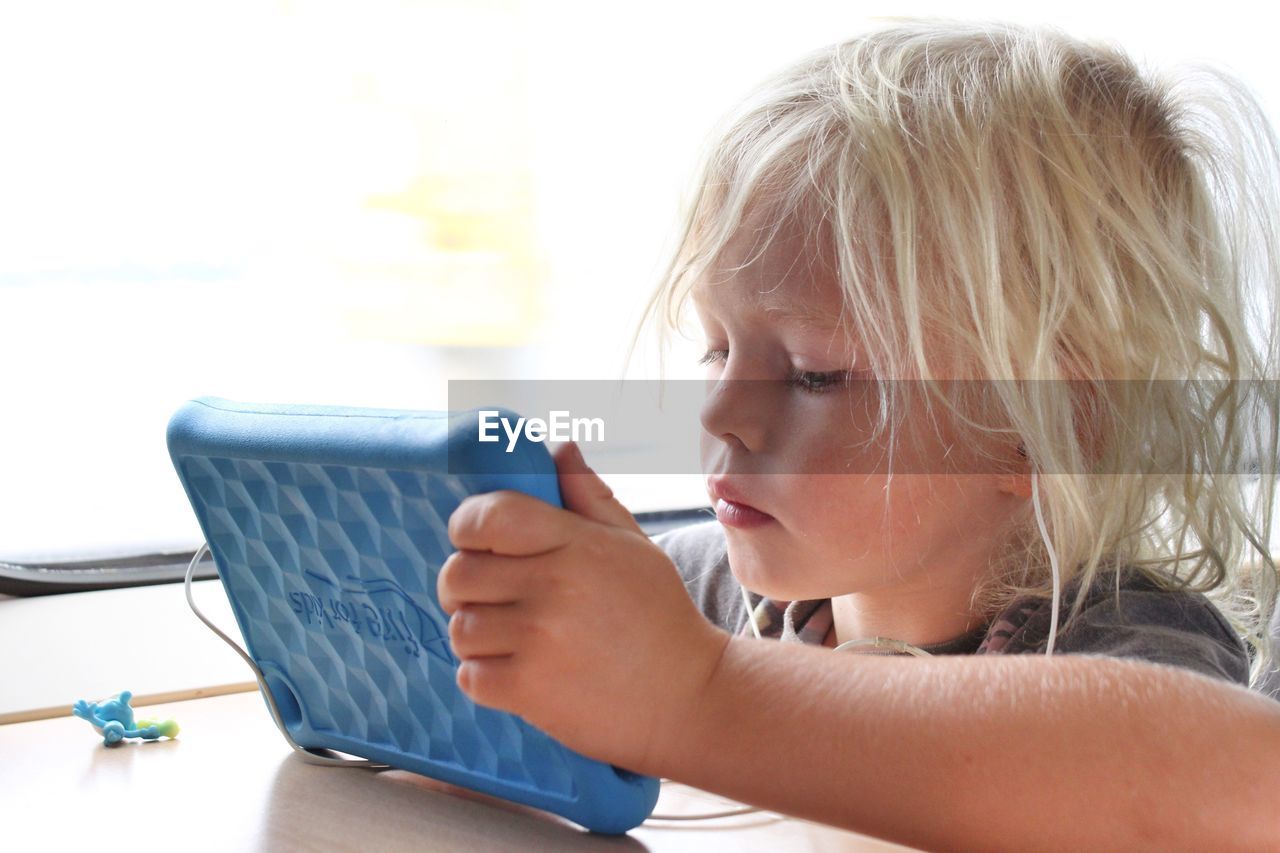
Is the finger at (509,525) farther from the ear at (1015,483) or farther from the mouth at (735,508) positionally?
the ear at (1015,483)

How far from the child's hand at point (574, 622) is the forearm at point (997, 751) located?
0.07ft

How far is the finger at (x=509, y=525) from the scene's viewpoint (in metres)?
0.49

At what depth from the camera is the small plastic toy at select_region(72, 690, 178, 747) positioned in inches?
29.7

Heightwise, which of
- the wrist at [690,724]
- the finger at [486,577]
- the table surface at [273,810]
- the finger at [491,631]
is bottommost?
the table surface at [273,810]

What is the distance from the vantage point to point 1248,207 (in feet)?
2.76

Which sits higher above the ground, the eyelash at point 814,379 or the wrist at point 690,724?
the eyelash at point 814,379

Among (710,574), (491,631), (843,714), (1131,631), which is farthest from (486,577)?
(710,574)

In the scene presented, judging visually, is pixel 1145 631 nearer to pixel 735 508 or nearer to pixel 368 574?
pixel 735 508

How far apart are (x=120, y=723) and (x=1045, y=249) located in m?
0.65

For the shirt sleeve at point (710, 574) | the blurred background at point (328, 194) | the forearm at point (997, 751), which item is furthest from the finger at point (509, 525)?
the blurred background at point (328, 194)

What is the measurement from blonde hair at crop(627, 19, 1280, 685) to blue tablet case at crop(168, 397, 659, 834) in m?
0.28

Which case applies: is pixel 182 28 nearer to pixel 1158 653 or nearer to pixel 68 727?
pixel 68 727

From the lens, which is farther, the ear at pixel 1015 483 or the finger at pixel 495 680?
the ear at pixel 1015 483

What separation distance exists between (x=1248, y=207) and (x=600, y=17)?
1130 millimetres
